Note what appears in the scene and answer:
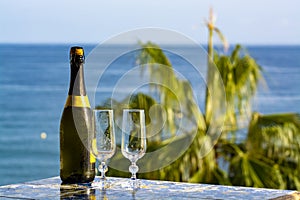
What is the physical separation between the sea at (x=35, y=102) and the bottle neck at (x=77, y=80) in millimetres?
7084

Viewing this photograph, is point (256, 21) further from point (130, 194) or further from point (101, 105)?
point (130, 194)

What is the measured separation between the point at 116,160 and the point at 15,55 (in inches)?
286

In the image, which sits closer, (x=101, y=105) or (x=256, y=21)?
(x=101, y=105)

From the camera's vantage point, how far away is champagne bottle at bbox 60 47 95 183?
2020mm

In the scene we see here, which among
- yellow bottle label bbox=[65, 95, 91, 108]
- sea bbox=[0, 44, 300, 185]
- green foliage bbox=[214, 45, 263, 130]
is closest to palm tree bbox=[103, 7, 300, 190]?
green foliage bbox=[214, 45, 263, 130]

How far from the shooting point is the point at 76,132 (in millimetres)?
2031

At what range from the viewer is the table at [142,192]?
185cm

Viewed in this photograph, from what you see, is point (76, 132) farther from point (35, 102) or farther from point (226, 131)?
point (35, 102)

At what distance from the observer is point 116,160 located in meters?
5.18

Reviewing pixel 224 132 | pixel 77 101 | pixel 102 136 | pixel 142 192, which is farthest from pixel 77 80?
pixel 224 132

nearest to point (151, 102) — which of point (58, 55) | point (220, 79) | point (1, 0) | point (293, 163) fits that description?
point (220, 79)

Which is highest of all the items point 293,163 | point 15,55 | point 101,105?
point 15,55

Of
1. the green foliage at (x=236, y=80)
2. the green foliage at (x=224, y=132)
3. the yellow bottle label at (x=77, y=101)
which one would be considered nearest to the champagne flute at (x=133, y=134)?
the yellow bottle label at (x=77, y=101)

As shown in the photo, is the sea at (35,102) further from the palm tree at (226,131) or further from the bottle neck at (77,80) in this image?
the bottle neck at (77,80)
